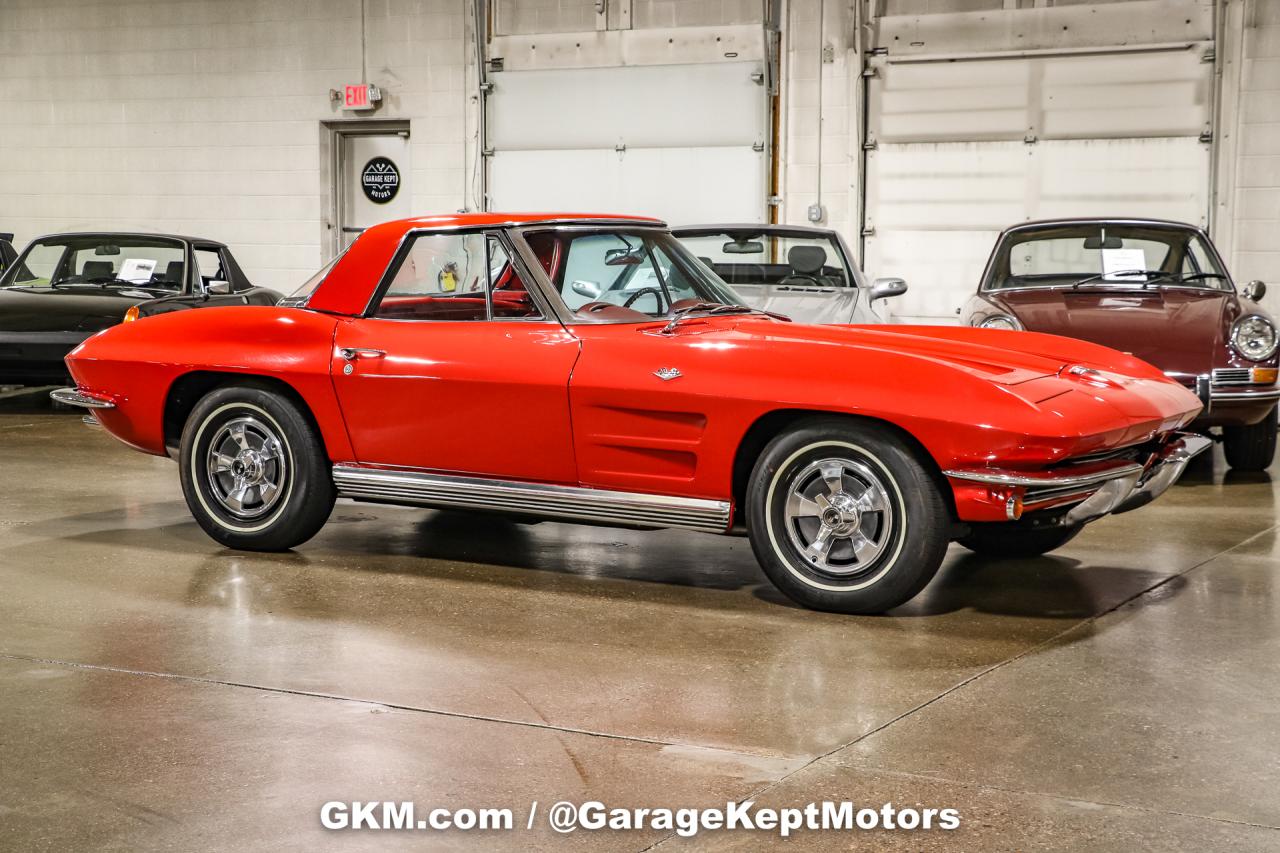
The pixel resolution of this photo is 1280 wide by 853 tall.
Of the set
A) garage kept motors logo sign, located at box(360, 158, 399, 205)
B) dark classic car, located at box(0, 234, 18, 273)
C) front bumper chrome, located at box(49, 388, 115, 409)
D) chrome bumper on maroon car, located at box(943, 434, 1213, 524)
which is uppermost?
garage kept motors logo sign, located at box(360, 158, 399, 205)

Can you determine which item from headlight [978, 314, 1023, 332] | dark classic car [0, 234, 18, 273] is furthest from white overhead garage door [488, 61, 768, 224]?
headlight [978, 314, 1023, 332]

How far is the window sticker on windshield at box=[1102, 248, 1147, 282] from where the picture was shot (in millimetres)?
8742

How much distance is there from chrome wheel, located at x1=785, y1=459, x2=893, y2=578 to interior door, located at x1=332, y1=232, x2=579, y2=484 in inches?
33.8

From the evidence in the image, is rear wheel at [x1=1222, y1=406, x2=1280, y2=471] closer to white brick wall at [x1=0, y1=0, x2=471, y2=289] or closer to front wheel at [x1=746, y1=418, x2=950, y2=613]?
front wheel at [x1=746, y1=418, x2=950, y2=613]

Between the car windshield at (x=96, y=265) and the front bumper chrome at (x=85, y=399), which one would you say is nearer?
the front bumper chrome at (x=85, y=399)

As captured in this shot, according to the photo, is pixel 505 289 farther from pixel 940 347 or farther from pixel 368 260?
pixel 940 347

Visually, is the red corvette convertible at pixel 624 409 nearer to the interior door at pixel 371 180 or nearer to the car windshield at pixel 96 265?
the car windshield at pixel 96 265

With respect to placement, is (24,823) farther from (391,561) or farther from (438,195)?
(438,195)

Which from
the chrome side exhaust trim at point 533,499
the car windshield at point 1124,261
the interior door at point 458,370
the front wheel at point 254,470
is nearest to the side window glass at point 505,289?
the interior door at point 458,370

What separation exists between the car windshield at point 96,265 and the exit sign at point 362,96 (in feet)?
13.8

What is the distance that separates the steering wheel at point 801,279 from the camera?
29.3ft

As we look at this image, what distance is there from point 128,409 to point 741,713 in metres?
3.38

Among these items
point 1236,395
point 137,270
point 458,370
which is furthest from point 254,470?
point 137,270

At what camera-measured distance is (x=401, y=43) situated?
14922 mm
